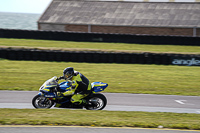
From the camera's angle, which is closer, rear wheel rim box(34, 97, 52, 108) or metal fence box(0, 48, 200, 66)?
rear wheel rim box(34, 97, 52, 108)

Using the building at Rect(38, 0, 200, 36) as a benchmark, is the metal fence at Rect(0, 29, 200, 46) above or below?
below

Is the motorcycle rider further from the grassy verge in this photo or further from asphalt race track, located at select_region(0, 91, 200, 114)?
asphalt race track, located at select_region(0, 91, 200, 114)

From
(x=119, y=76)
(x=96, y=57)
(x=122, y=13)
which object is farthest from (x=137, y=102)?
(x=122, y=13)

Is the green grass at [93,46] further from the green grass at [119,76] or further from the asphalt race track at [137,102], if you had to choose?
the asphalt race track at [137,102]

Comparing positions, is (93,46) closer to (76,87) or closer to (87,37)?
(87,37)

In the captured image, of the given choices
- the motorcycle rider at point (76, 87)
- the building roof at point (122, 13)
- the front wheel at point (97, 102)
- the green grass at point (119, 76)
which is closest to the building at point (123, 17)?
the building roof at point (122, 13)

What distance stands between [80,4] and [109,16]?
19.3 feet

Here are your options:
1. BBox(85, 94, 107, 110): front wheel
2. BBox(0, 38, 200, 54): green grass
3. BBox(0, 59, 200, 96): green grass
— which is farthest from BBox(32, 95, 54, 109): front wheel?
BBox(0, 38, 200, 54): green grass

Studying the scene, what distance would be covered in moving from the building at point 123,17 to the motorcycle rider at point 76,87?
3101 cm

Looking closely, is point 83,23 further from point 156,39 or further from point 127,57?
point 127,57

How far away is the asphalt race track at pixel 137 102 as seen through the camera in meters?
10.7

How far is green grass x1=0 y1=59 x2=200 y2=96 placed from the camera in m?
14.2

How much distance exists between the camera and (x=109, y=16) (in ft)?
140

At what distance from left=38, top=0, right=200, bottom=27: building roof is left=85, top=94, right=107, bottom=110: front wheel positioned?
101 ft
